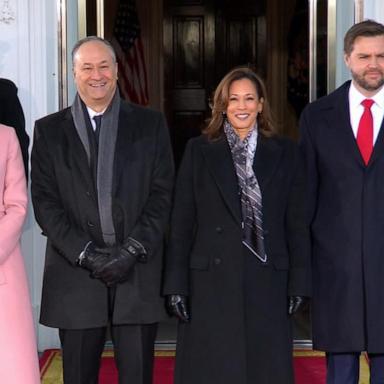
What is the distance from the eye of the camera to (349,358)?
12.8 ft

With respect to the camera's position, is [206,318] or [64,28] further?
[64,28]

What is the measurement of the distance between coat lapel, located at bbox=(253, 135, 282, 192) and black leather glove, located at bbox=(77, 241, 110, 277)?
678 millimetres

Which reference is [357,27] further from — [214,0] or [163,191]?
[214,0]

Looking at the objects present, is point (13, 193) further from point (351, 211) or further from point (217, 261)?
point (351, 211)

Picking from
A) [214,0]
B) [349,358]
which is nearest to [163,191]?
[349,358]

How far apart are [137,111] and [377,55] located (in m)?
1.00

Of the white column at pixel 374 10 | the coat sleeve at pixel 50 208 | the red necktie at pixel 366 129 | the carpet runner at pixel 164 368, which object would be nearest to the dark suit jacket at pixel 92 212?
the coat sleeve at pixel 50 208

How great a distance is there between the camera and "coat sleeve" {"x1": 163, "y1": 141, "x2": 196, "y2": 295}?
3.73 m

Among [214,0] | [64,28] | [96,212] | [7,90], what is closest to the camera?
[96,212]

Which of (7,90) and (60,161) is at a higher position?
(7,90)

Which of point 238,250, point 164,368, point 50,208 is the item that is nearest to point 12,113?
point 50,208

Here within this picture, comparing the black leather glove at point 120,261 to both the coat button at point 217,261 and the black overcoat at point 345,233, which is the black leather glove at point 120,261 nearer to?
the coat button at point 217,261

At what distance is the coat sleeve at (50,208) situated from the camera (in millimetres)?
3646

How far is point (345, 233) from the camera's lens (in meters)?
3.82
